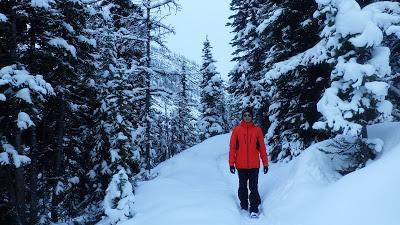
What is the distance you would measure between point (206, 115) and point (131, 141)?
29.0m

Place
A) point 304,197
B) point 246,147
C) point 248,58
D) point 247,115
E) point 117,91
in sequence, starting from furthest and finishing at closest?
point 248,58 → point 117,91 → point 246,147 → point 247,115 → point 304,197

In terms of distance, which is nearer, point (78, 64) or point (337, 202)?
point (337, 202)

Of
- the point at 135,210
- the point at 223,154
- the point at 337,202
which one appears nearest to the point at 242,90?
the point at 223,154

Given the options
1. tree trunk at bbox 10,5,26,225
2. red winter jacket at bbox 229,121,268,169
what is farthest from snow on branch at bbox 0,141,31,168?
red winter jacket at bbox 229,121,268,169

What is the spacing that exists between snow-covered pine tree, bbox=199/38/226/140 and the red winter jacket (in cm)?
3412

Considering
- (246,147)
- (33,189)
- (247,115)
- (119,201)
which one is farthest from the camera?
(33,189)

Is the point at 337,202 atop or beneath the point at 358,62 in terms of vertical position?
beneath

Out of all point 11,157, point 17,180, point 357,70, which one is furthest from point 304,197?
point 17,180

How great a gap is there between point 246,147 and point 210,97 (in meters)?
35.2

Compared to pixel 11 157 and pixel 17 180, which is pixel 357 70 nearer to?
pixel 11 157

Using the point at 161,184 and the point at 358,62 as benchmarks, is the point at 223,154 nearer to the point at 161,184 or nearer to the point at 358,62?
the point at 161,184

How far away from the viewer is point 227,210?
8906mm

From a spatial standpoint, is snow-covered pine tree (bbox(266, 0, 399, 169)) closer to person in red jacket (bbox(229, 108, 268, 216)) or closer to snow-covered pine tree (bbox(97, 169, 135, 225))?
person in red jacket (bbox(229, 108, 268, 216))

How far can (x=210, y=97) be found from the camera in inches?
1763
